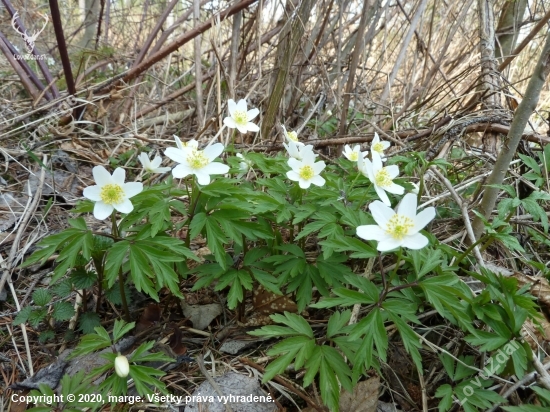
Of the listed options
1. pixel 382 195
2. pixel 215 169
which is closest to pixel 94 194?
pixel 215 169

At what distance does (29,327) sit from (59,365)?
17.1 inches

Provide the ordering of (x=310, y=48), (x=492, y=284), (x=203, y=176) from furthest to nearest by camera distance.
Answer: (x=310, y=48) < (x=203, y=176) < (x=492, y=284)

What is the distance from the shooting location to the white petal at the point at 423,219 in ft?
4.92

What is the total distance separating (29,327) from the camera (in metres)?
2.09

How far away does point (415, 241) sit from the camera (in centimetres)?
145

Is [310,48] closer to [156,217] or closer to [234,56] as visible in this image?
[234,56]

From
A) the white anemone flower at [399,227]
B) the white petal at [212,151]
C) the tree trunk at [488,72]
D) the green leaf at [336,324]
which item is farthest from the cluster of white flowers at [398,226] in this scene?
the tree trunk at [488,72]

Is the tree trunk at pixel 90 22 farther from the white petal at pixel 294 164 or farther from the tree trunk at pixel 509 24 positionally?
the tree trunk at pixel 509 24

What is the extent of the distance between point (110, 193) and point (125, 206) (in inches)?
3.5

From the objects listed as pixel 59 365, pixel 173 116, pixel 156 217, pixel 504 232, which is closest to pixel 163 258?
pixel 156 217

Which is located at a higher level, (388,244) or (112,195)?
(112,195)

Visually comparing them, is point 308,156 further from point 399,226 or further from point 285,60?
point 285,60

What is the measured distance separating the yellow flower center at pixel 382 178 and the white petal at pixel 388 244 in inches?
16.1

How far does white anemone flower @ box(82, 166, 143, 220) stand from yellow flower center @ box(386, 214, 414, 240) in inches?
41.6
